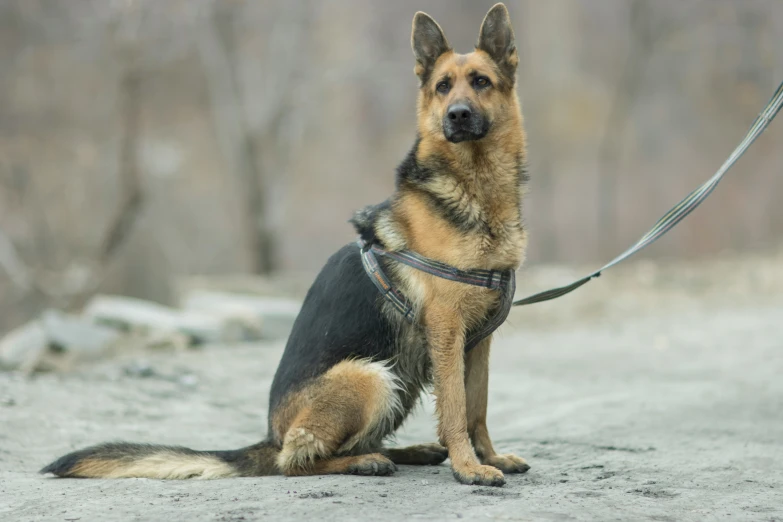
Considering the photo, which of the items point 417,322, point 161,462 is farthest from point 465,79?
point 161,462

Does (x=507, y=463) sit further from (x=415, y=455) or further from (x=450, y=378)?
(x=450, y=378)

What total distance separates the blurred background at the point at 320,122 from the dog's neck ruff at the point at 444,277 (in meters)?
11.1

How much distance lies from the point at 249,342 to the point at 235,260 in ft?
35.7

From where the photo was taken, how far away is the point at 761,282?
46.0 feet

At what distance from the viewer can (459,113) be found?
3990 millimetres

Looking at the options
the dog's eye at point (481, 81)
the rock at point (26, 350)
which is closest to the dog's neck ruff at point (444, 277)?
the dog's eye at point (481, 81)

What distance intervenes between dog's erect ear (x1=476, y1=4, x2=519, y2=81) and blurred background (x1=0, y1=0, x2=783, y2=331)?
11.0 metres

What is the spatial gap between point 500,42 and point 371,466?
237 cm

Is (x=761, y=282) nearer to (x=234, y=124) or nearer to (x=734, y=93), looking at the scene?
(x=734, y=93)

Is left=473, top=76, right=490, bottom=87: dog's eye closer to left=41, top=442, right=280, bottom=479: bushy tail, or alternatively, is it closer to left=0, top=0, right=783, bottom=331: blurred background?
left=41, top=442, right=280, bottom=479: bushy tail

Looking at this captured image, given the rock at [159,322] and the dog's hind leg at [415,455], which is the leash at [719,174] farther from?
the rock at [159,322]

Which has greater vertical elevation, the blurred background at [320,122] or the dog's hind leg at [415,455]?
the blurred background at [320,122]

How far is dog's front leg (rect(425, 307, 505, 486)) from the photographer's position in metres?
3.87

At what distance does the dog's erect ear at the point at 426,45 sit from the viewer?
4363 millimetres
